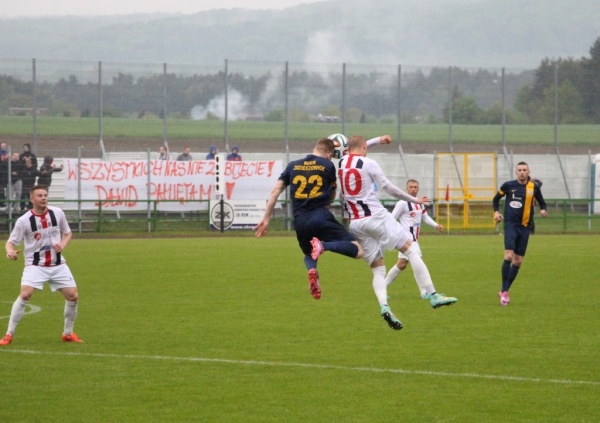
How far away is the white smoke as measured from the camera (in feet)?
144

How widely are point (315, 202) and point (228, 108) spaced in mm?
31646

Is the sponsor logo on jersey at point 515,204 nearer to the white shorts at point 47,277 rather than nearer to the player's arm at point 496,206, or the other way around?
the player's arm at point 496,206

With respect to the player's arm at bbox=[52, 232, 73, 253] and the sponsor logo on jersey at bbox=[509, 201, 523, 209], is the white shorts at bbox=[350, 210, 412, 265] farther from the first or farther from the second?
the sponsor logo on jersey at bbox=[509, 201, 523, 209]

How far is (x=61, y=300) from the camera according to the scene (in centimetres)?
1825

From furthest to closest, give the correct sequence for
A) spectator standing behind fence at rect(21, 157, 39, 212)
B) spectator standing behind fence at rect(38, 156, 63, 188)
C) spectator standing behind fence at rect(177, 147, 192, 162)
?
1. spectator standing behind fence at rect(177, 147, 192, 162)
2. spectator standing behind fence at rect(21, 157, 39, 212)
3. spectator standing behind fence at rect(38, 156, 63, 188)

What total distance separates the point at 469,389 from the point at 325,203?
309cm

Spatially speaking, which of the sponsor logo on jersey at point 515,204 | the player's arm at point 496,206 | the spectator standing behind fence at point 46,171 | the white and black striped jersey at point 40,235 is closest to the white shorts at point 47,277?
the white and black striped jersey at point 40,235

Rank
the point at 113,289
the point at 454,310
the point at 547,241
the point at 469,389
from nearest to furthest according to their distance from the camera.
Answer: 1. the point at 469,389
2. the point at 454,310
3. the point at 113,289
4. the point at 547,241

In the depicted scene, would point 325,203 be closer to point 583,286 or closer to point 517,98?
point 583,286

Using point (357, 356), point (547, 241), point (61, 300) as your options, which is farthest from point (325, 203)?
point (547, 241)

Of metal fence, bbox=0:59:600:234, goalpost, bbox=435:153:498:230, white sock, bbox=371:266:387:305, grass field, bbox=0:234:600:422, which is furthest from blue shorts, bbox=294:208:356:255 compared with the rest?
metal fence, bbox=0:59:600:234

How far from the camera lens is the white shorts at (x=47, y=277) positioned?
13096 millimetres

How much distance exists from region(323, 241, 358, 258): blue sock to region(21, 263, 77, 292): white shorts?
135 inches

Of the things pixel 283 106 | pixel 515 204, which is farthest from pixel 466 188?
pixel 515 204
